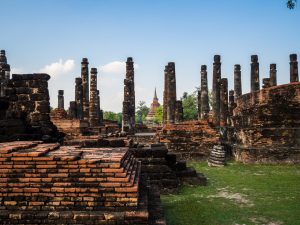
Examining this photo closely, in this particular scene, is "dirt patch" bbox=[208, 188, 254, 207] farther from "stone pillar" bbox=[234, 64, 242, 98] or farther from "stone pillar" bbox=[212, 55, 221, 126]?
"stone pillar" bbox=[234, 64, 242, 98]

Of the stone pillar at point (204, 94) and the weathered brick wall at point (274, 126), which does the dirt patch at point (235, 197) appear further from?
the stone pillar at point (204, 94)

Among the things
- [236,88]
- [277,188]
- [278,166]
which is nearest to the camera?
[277,188]

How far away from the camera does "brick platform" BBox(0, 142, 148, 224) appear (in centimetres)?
298

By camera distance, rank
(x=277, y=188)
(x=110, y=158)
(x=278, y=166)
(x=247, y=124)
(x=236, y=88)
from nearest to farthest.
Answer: (x=110, y=158), (x=277, y=188), (x=278, y=166), (x=247, y=124), (x=236, y=88)

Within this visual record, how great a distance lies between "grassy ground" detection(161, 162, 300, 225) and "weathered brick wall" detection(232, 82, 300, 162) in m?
1.79

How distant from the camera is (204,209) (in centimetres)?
552

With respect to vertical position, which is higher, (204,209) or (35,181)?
(35,181)

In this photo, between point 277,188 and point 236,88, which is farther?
point 236,88

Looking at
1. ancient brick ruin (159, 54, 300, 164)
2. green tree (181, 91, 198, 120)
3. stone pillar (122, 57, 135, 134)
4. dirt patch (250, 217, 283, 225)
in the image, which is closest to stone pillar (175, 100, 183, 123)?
stone pillar (122, 57, 135, 134)

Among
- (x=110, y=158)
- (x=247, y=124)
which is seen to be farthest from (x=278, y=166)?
(x=110, y=158)

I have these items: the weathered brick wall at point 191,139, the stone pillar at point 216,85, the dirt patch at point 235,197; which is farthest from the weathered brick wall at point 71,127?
the stone pillar at point 216,85

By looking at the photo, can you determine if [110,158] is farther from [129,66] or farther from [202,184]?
[129,66]

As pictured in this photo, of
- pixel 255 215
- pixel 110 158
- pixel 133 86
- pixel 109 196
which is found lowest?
pixel 255 215

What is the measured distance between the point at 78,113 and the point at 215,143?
41.5ft
